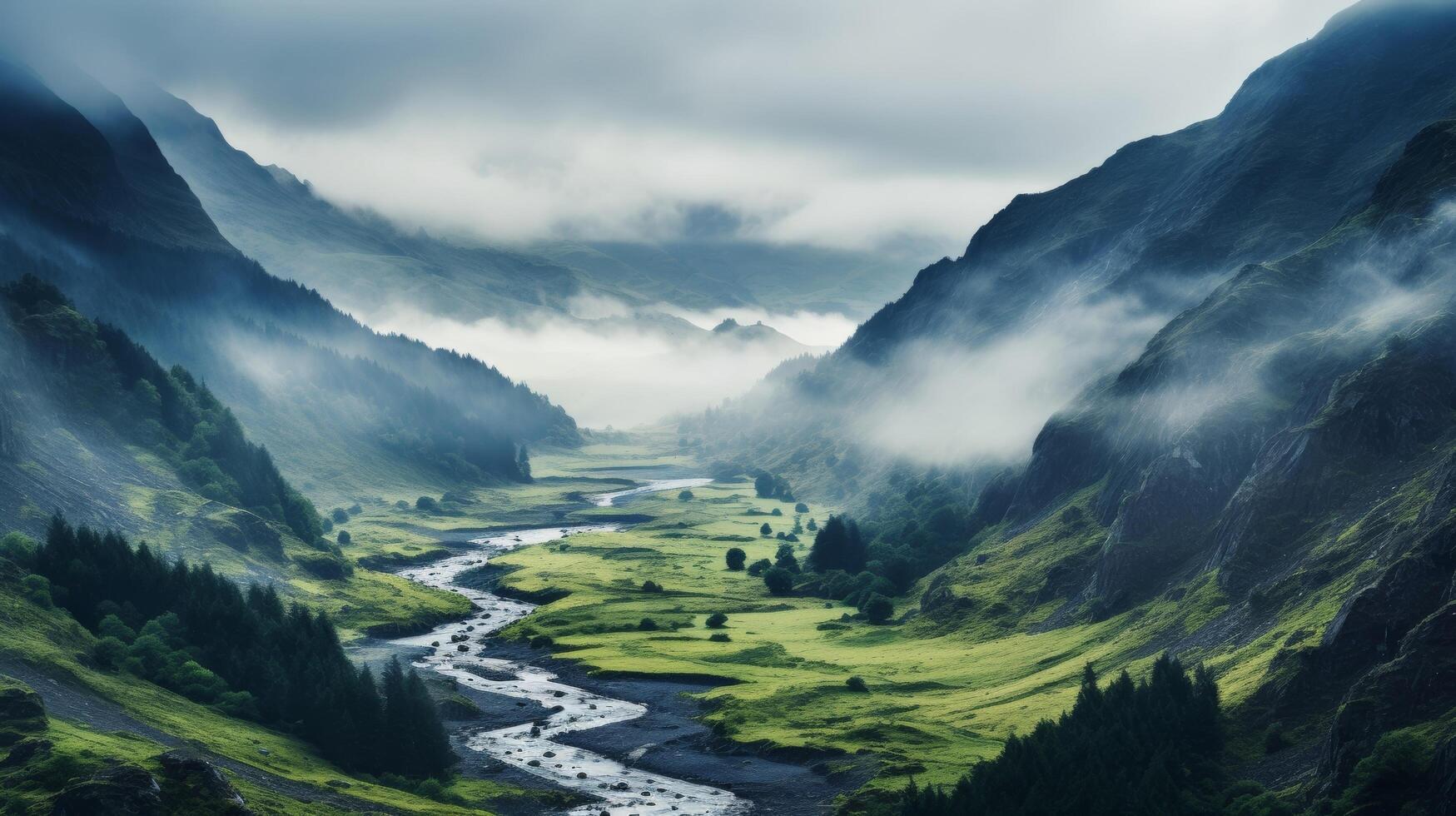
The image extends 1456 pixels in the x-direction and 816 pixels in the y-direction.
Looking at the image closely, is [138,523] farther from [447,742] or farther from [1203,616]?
[1203,616]

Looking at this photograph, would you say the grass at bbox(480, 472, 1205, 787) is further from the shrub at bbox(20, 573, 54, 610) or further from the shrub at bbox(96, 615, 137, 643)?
the shrub at bbox(20, 573, 54, 610)

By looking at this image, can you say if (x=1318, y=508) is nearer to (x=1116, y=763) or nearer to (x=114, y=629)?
(x=1116, y=763)

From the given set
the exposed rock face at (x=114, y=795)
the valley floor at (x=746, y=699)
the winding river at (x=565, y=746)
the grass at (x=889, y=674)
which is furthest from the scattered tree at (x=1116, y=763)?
the exposed rock face at (x=114, y=795)

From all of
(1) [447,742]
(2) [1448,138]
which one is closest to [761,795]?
(1) [447,742]

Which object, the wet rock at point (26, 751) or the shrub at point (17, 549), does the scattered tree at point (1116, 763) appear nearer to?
the wet rock at point (26, 751)

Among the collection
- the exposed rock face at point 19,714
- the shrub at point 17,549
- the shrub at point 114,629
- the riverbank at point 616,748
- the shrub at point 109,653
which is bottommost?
the riverbank at point 616,748

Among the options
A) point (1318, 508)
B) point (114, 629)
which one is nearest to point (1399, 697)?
point (1318, 508)

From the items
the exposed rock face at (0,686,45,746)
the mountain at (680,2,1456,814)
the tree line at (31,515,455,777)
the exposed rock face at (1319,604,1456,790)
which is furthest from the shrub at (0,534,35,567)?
the exposed rock face at (1319,604,1456,790)
